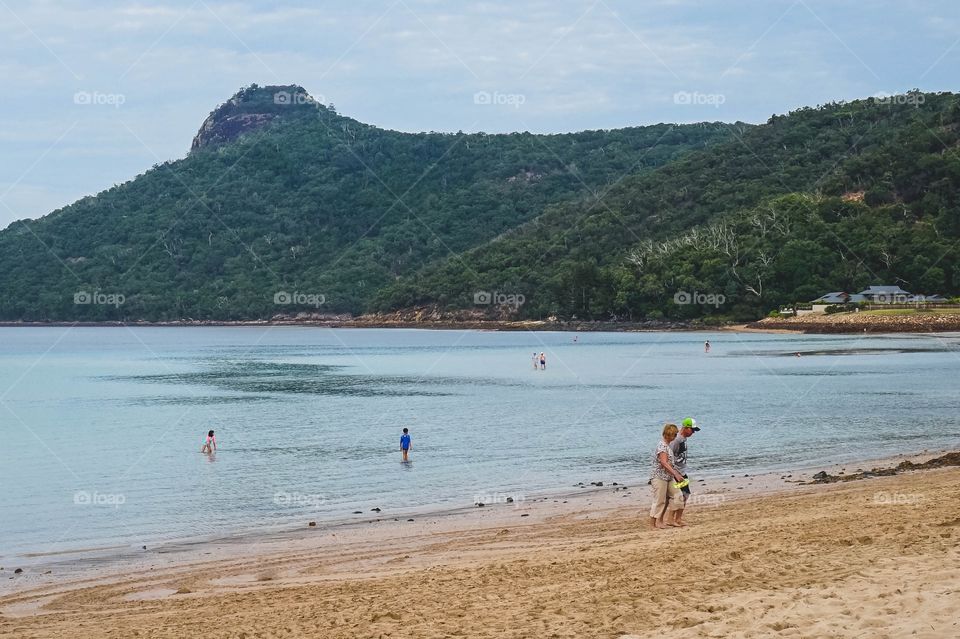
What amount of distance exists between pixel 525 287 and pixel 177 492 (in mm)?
135570

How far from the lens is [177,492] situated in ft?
76.2

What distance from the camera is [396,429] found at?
3638cm

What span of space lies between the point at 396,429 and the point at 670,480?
73.4ft

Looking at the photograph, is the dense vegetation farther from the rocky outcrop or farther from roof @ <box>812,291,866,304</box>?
the rocky outcrop

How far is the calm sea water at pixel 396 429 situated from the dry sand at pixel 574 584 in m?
4.30

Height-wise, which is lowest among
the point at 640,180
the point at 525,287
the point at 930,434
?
the point at 930,434

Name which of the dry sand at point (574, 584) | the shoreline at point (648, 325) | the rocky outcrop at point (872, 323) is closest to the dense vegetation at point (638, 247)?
the shoreline at point (648, 325)

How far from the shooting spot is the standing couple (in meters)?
14.6

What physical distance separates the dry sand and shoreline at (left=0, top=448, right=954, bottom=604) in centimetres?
30

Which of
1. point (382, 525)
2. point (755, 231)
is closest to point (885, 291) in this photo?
point (755, 231)

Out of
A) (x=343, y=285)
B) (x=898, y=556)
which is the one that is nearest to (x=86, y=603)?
(x=898, y=556)

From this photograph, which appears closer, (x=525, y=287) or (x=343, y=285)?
(x=525, y=287)

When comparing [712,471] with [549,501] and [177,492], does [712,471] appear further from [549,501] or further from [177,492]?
[177,492]

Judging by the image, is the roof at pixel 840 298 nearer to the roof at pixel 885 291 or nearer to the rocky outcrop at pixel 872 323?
the roof at pixel 885 291
